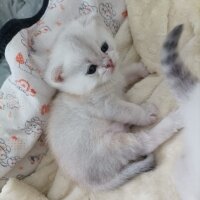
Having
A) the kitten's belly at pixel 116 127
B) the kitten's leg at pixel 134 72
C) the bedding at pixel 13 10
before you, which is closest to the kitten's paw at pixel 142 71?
the kitten's leg at pixel 134 72

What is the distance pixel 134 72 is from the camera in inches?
70.2

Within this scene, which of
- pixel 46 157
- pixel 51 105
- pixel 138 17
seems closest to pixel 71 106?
pixel 51 105

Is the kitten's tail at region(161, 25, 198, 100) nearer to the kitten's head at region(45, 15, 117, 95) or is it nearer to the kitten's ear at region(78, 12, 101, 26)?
the kitten's head at region(45, 15, 117, 95)

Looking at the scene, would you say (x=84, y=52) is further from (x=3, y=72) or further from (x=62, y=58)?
(x=3, y=72)

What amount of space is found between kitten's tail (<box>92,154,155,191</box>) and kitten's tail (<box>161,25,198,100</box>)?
0.27m

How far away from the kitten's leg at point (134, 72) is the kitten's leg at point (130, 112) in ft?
0.62

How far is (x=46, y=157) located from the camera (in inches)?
70.7

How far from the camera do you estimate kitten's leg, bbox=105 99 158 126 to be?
5.19 feet

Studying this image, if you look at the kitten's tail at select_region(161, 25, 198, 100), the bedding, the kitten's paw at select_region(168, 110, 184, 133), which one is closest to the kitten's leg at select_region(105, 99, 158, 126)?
the kitten's paw at select_region(168, 110, 184, 133)

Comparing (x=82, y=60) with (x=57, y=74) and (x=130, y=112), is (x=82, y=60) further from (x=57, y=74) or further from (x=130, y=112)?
(x=130, y=112)

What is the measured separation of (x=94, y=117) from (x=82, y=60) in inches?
8.6

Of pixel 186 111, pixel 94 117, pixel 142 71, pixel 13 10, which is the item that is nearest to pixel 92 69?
pixel 94 117

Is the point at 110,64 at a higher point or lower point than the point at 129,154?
higher

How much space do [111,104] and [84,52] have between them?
21cm
